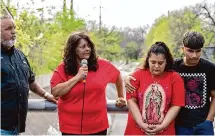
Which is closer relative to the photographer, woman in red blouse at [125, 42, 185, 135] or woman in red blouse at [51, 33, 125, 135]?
woman in red blouse at [125, 42, 185, 135]

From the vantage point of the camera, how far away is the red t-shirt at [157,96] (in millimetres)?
2756

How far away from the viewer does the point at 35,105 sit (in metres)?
3.18

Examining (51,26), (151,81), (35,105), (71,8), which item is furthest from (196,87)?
(71,8)

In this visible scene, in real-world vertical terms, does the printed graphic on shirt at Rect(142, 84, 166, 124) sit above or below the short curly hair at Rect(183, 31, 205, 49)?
below

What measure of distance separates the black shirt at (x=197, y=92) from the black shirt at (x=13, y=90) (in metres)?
1.15

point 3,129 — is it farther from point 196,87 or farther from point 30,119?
point 30,119

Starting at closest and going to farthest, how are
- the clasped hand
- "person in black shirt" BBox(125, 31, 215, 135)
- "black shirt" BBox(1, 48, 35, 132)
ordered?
"black shirt" BBox(1, 48, 35, 132) < the clasped hand < "person in black shirt" BBox(125, 31, 215, 135)

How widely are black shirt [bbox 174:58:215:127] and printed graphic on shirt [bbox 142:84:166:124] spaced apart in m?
0.19

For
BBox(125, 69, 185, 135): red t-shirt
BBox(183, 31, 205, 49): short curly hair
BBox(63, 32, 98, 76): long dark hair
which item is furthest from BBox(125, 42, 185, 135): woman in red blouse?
BBox(63, 32, 98, 76): long dark hair

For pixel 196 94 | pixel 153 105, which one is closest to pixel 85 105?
pixel 153 105

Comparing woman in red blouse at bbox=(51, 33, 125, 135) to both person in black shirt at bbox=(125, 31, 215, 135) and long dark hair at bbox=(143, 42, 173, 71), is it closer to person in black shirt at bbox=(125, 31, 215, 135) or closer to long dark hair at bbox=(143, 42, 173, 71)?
person in black shirt at bbox=(125, 31, 215, 135)

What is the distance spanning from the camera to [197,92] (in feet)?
9.34

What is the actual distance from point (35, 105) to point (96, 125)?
0.60 metres

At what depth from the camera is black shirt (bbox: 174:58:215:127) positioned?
2830 mm
